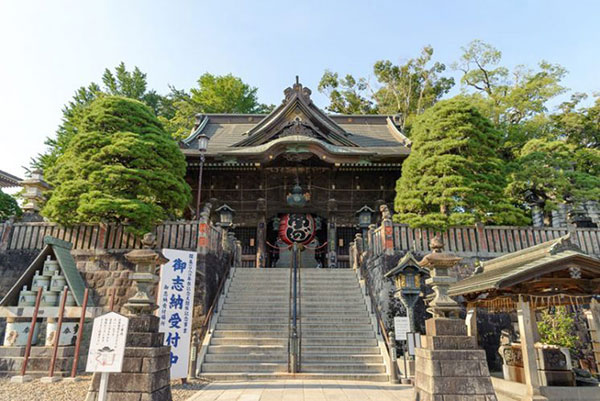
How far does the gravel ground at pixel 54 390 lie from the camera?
611cm

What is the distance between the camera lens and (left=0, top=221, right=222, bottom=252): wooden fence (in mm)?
10773

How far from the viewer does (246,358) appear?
27.8 feet

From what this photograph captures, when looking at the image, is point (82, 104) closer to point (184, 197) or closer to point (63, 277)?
point (184, 197)

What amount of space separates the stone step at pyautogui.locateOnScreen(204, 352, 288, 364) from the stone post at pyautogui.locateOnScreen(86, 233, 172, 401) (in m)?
2.86

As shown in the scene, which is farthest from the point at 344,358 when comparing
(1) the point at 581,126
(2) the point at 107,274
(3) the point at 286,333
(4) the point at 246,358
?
(1) the point at 581,126

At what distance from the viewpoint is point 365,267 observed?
39.5 feet

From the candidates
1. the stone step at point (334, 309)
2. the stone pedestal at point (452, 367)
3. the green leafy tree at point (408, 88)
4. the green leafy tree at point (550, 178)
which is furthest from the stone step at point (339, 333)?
the green leafy tree at point (408, 88)

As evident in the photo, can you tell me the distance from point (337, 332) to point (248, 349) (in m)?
Result: 2.46

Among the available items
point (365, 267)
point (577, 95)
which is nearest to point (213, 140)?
point (365, 267)

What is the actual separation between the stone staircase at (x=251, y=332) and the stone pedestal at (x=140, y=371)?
9.21 ft

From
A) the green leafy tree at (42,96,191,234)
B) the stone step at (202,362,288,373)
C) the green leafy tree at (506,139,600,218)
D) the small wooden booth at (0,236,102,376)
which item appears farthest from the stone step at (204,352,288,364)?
the green leafy tree at (506,139,600,218)

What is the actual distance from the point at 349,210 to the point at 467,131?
255 inches

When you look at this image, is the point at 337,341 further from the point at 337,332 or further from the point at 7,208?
the point at 7,208

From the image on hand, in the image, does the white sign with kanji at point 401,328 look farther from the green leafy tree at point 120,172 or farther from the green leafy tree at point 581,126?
the green leafy tree at point 581,126
